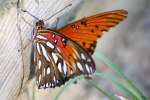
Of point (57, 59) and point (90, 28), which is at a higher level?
point (90, 28)

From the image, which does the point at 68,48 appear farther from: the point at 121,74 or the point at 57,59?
the point at 121,74

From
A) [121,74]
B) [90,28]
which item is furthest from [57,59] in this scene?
[121,74]

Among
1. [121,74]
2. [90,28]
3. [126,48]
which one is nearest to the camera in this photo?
[121,74]

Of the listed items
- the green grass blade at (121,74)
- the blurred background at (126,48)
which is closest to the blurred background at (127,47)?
the blurred background at (126,48)

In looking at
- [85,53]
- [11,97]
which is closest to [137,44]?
[85,53]

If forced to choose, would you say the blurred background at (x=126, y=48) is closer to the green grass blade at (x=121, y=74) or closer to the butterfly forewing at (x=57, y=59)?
the butterfly forewing at (x=57, y=59)

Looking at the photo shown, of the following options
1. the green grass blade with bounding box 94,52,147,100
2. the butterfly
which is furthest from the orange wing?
the green grass blade with bounding box 94,52,147,100

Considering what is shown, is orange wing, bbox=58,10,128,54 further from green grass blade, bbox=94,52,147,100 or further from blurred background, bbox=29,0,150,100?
green grass blade, bbox=94,52,147,100
